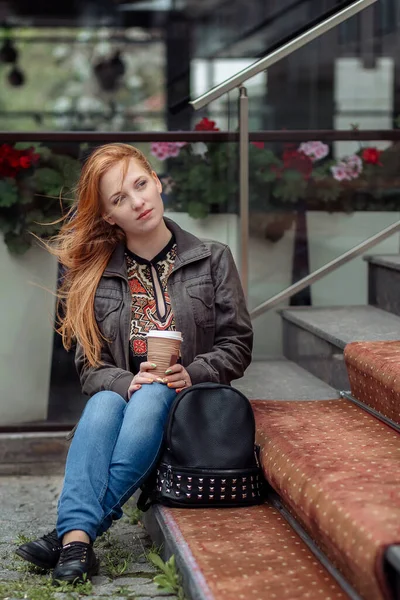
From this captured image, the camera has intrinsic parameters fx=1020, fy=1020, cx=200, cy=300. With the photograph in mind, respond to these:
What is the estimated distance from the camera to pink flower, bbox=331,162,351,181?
452cm

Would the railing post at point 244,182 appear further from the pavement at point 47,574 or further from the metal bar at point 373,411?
the pavement at point 47,574

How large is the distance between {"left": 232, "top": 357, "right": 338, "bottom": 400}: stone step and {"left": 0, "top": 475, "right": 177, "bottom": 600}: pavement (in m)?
0.68

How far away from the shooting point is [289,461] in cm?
302

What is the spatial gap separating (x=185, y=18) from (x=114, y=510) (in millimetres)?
8259

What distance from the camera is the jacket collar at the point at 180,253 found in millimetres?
3486

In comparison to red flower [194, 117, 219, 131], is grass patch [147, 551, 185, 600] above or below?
below

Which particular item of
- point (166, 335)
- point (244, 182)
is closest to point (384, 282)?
point (244, 182)

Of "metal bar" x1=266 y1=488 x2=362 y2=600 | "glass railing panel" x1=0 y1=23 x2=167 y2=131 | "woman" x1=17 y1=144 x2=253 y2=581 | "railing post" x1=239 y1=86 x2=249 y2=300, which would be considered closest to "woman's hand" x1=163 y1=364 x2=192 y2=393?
"woman" x1=17 y1=144 x2=253 y2=581

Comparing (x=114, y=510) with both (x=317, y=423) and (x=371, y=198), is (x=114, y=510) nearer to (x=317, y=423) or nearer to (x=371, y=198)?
(x=317, y=423)

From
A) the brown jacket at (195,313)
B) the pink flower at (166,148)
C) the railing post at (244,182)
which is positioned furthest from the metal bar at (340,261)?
the brown jacket at (195,313)

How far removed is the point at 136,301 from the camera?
3477 mm

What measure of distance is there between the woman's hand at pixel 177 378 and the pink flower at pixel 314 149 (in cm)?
154

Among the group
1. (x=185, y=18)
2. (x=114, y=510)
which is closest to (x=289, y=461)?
(x=114, y=510)

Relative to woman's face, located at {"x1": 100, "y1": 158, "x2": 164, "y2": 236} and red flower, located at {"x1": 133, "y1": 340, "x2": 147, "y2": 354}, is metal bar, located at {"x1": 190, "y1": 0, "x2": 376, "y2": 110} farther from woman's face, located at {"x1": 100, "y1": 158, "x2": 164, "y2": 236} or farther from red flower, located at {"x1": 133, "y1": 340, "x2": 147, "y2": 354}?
red flower, located at {"x1": 133, "y1": 340, "x2": 147, "y2": 354}
